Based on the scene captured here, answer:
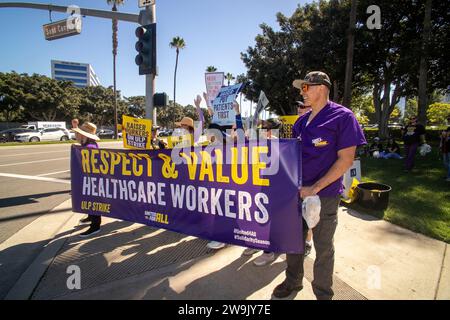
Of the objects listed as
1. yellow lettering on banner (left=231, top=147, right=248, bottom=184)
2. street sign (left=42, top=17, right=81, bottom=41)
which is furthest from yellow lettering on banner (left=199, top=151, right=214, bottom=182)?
street sign (left=42, top=17, right=81, bottom=41)

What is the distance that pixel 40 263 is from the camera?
363 centimetres

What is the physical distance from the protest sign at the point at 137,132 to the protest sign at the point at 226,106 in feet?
4.76

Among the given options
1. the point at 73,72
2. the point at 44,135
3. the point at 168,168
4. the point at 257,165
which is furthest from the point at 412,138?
the point at 73,72

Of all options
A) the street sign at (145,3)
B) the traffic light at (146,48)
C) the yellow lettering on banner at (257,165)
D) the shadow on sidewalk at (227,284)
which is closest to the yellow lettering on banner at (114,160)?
the shadow on sidewalk at (227,284)

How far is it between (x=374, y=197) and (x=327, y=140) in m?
3.77

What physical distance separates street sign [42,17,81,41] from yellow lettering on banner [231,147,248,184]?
911cm

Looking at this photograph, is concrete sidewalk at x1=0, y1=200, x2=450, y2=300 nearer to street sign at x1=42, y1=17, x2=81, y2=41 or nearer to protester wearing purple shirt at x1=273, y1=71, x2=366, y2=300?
protester wearing purple shirt at x1=273, y1=71, x2=366, y2=300

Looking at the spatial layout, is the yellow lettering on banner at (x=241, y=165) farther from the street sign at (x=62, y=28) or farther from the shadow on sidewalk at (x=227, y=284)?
the street sign at (x=62, y=28)

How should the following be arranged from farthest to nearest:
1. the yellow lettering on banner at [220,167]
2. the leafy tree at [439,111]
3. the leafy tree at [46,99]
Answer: the leafy tree at [439,111] → the leafy tree at [46,99] → the yellow lettering on banner at [220,167]

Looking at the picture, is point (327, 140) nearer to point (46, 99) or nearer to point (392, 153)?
point (392, 153)

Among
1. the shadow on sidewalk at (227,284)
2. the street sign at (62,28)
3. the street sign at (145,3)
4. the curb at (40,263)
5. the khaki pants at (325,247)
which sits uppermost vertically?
the street sign at (62,28)

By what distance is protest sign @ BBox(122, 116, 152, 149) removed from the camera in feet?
19.1

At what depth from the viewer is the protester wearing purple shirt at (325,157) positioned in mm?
2432
